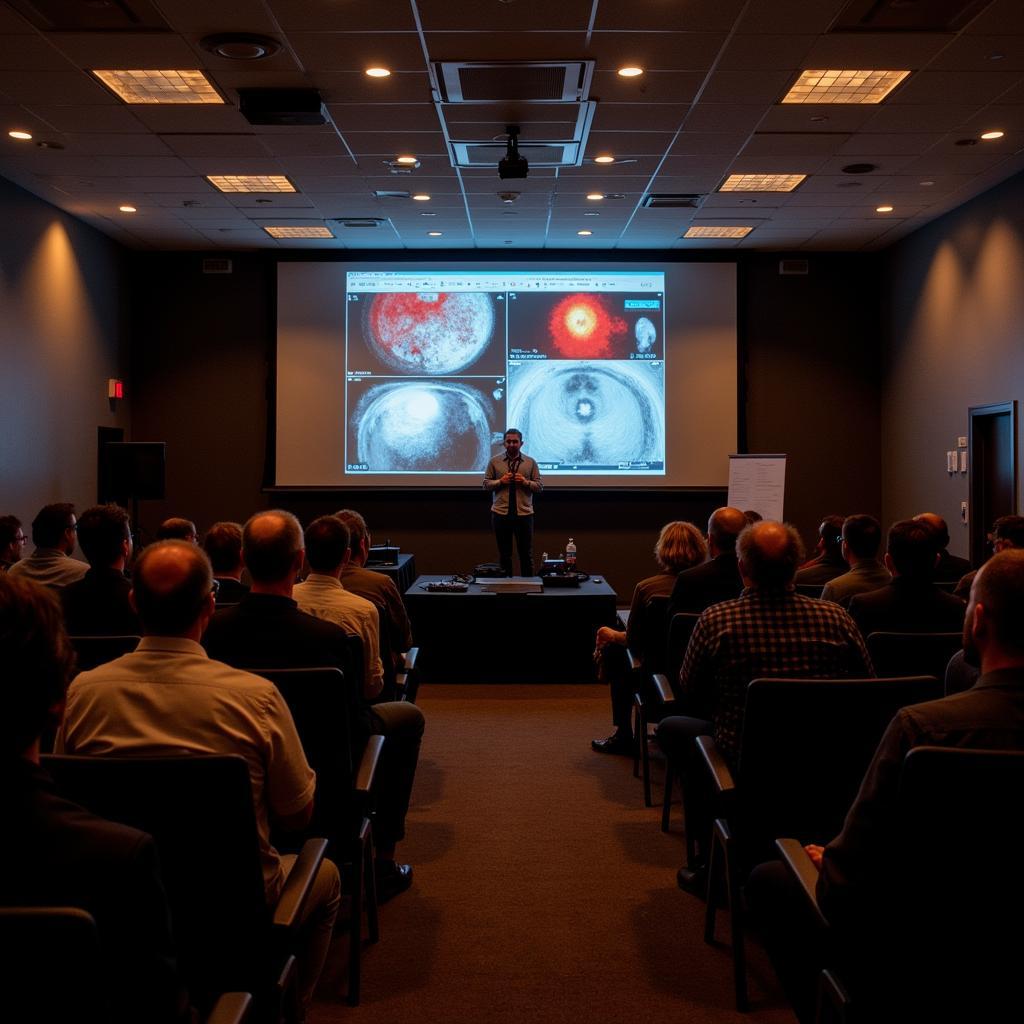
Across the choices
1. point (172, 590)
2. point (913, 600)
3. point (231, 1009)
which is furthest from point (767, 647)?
point (231, 1009)

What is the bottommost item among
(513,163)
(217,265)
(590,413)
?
(590,413)

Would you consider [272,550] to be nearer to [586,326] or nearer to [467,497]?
[467,497]

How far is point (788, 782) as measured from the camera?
235 centimetres

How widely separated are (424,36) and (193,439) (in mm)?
6276

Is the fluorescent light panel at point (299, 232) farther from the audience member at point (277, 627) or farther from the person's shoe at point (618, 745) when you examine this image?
the audience member at point (277, 627)

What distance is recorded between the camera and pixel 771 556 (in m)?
2.76

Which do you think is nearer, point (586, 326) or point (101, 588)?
point (101, 588)

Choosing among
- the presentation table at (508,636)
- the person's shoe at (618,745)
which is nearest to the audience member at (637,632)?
the person's shoe at (618,745)

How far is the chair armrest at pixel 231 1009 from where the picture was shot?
144 cm

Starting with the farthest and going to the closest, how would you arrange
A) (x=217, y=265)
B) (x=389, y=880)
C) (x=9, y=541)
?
(x=217, y=265) → (x=9, y=541) → (x=389, y=880)

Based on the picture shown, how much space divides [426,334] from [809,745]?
8207mm

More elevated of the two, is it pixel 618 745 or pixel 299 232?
pixel 299 232

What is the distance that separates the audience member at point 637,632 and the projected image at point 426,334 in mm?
5596

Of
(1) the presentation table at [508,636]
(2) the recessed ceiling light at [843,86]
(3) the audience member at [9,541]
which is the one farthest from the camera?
(1) the presentation table at [508,636]
